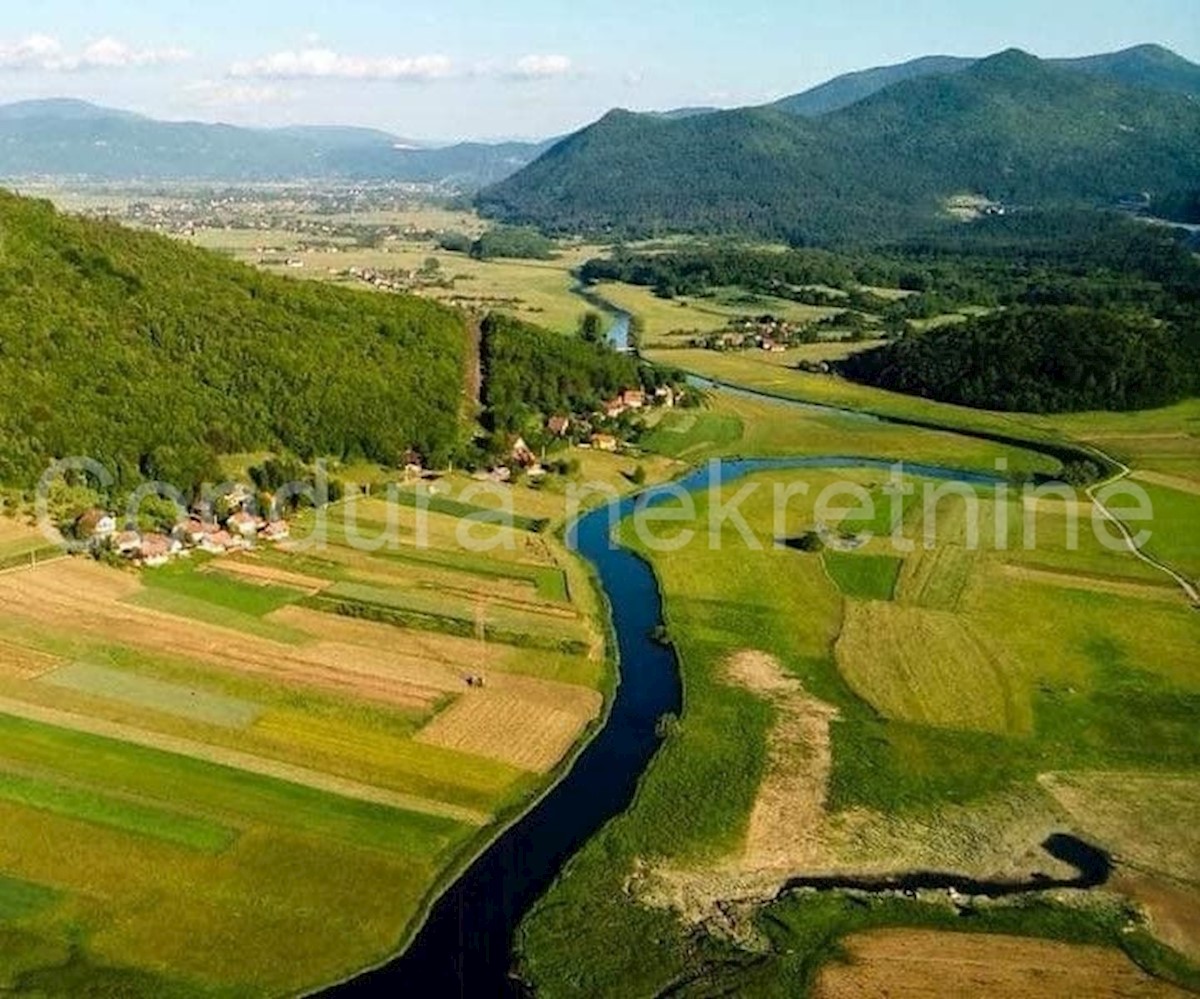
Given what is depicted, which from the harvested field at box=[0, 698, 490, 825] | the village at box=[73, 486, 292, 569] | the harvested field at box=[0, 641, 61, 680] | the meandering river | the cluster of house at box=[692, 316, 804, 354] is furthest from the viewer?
the cluster of house at box=[692, 316, 804, 354]

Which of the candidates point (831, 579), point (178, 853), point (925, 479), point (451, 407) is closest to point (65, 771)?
point (178, 853)

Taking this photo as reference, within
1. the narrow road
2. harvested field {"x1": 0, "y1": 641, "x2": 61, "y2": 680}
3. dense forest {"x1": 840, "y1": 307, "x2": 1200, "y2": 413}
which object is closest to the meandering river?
harvested field {"x1": 0, "y1": 641, "x2": 61, "y2": 680}

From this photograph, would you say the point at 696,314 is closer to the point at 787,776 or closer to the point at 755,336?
the point at 755,336

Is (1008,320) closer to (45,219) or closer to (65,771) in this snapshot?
(45,219)

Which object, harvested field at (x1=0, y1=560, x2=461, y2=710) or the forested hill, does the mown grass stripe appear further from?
the forested hill

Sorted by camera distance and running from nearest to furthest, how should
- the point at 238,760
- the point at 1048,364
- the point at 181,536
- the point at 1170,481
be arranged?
the point at 238,760
the point at 181,536
the point at 1170,481
the point at 1048,364

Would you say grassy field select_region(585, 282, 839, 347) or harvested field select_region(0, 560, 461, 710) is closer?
harvested field select_region(0, 560, 461, 710)

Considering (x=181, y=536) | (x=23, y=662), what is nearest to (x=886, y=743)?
(x=23, y=662)
